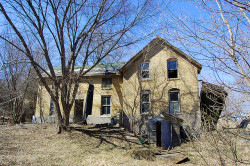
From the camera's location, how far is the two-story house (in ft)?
50.1

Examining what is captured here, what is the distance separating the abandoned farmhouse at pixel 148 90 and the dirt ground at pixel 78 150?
3448 mm

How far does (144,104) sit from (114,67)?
531 cm

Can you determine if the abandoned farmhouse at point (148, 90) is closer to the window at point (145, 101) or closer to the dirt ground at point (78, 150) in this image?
the window at point (145, 101)

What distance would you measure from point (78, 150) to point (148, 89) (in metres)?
8.37

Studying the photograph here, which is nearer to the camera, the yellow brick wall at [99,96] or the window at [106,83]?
the yellow brick wall at [99,96]

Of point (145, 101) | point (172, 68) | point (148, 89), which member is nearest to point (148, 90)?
point (148, 89)

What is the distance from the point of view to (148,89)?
16.4m

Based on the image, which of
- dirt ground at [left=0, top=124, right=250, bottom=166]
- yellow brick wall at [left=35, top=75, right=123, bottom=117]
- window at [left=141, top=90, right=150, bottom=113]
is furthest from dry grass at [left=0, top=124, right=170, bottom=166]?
yellow brick wall at [left=35, top=75, right=123, bottom=117]

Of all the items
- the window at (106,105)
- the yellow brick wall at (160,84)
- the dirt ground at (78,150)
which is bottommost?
the dirt ground at (78,150)

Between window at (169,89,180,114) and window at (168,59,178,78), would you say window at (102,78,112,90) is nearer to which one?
window at (168,59,178,78)

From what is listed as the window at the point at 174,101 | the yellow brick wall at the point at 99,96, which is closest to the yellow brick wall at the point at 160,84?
the window at the point at 174,101

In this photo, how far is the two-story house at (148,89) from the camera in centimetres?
1526

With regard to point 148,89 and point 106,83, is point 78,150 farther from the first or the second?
point 106,83

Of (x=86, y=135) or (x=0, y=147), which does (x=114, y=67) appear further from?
(x=0, y=147)
